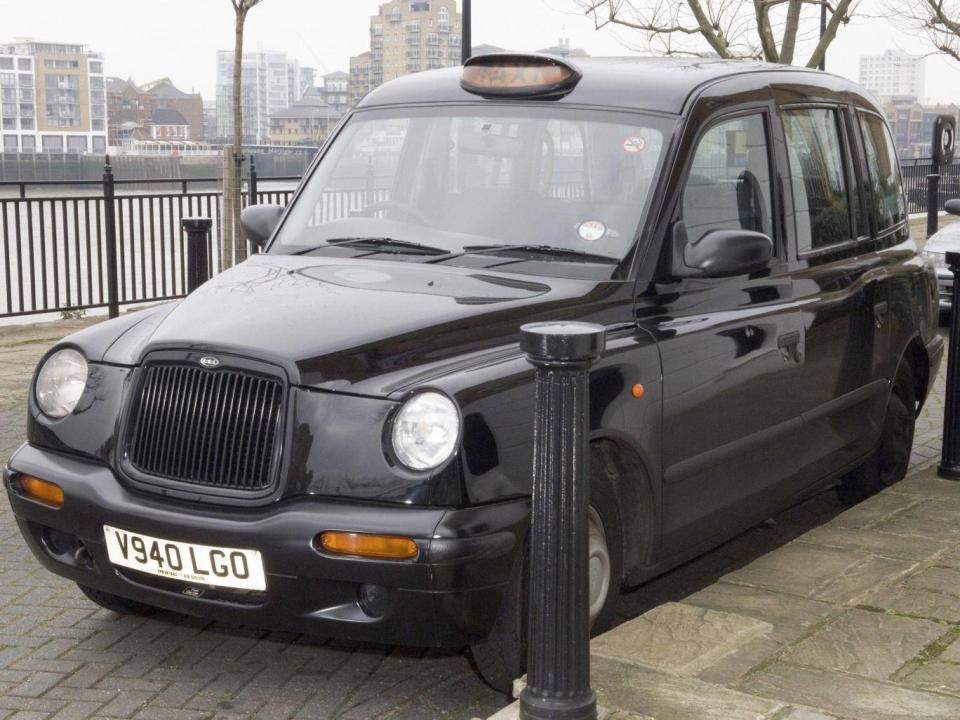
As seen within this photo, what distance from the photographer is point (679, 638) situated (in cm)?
386

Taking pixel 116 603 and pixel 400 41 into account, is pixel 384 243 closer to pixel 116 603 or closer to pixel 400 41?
pixel 116 603

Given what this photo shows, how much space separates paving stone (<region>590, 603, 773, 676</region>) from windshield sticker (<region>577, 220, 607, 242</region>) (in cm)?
120

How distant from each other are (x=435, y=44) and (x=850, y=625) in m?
33.2

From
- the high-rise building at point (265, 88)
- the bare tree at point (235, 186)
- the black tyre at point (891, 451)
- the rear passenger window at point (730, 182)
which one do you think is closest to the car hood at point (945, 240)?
the bare tree at point (235, 186)

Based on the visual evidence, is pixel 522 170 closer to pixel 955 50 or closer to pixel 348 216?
pixel 348 216

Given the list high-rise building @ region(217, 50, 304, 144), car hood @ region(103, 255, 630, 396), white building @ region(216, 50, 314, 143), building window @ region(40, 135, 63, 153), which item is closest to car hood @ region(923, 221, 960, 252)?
car hood @ region(103, 255, 630, 396)

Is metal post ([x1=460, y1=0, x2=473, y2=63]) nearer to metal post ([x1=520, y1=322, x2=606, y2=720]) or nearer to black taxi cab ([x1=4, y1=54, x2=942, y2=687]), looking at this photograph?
black taxi cab ([x1=4, y1=54, x2=942, y2=687])

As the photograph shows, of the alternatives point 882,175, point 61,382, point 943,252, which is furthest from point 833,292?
point 943,252

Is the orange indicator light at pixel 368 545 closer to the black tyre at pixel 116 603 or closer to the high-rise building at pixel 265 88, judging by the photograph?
the black tyre at pixel 116 603

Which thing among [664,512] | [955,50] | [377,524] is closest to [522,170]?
[664,512]

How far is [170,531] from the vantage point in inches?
142

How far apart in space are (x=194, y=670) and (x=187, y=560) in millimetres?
613

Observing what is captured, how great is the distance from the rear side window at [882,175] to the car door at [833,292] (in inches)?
7.2

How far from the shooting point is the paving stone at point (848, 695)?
10.9 feet
